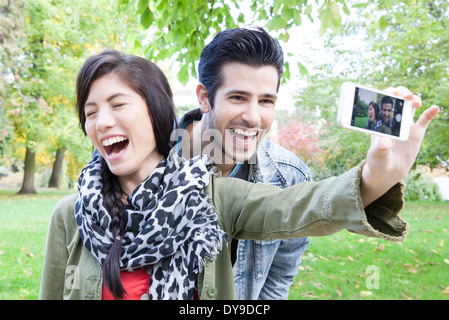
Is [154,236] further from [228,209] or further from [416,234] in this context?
[416,234]

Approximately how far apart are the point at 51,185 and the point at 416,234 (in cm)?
1377

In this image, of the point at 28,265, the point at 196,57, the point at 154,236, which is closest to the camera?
the point at 154,236

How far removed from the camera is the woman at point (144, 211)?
56.5 inches

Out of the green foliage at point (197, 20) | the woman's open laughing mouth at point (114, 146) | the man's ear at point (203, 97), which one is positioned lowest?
the woman's open laughing mouth at point (114, 146)

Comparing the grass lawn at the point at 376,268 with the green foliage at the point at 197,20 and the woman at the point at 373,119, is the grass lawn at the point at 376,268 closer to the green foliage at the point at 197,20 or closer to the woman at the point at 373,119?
the green foliage at the point at 197,20

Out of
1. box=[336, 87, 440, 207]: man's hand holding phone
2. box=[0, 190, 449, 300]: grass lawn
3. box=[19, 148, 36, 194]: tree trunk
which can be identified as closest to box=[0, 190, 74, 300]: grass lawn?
box=[0, 190, 449, 300]: grass lawn

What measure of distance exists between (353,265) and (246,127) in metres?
4.78

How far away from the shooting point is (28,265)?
6.14 m

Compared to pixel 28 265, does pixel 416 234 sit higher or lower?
higher

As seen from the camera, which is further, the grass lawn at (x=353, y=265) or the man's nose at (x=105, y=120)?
the grass lawn at (x=353, y=265)

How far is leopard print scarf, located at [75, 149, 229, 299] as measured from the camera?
4.71 ft

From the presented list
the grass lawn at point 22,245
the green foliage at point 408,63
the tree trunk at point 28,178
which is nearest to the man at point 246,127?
the grass lawn at point 22,245

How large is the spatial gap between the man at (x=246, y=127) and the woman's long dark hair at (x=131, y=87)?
483 millimetres
